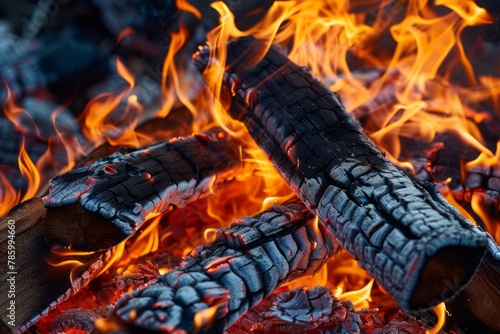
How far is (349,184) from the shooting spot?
191 centimetres

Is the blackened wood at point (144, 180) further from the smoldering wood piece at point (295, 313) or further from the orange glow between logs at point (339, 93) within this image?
the smoldering wood piece at point (295, 313)

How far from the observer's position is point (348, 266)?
2.59 metres

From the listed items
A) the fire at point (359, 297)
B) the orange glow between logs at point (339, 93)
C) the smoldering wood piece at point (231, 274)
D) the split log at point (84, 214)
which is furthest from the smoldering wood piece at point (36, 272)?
the fire at point (359, 297)

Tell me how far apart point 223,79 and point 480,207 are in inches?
59.4

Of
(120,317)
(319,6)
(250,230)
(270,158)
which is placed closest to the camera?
(120,317)

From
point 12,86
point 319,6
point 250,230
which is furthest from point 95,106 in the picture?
point 250,230

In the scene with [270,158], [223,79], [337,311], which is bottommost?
[337,311]

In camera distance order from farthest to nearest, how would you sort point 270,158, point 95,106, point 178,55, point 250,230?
point 178,55 → point 95,106 → point 270,158 → point 250,230

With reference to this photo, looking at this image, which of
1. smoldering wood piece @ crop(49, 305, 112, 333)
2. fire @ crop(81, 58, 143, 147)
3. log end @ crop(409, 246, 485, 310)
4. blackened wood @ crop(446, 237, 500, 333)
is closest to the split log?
smoldering wood piece @ crop(49, 305, 112, 333)

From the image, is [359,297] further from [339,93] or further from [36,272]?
[36,272]

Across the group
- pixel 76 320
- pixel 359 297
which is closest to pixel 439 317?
pixel 359 297

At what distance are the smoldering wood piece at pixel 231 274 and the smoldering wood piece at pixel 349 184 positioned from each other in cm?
16

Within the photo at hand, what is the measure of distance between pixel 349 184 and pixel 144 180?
85 centimetres

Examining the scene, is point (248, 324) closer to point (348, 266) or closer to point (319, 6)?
point (348, 266)
